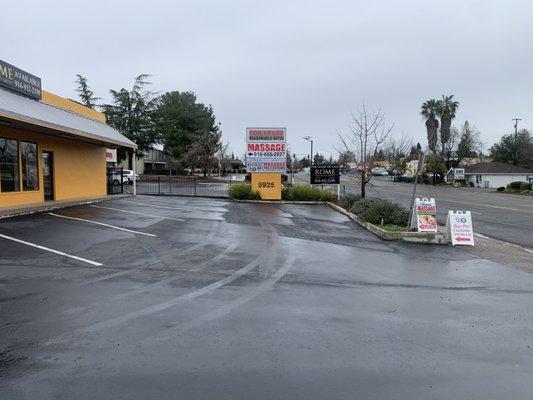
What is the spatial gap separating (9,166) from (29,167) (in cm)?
152

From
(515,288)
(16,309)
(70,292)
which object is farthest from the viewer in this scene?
(515,288)

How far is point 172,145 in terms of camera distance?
67.9 metres

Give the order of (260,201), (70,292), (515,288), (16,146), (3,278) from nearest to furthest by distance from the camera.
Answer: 1. (70,292)
2. (3,278)
3. (515,288)
4. (16,146)
5. (260,201)

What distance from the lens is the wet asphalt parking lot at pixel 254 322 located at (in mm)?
4309

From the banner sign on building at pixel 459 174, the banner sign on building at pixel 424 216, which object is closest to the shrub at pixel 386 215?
the banner sign on building at pixel 424 216

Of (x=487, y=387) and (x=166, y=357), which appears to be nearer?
(x=487, y=387)

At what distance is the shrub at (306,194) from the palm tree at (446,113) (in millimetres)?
62022

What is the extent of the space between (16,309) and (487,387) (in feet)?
18.3

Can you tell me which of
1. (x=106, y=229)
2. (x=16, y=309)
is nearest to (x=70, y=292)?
(x=16, y=309)

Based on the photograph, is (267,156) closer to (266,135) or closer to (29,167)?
(266,135)

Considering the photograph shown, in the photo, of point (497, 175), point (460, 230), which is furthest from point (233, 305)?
point (497, 175)

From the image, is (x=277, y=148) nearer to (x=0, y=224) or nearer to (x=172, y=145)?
(x=0, y=224)

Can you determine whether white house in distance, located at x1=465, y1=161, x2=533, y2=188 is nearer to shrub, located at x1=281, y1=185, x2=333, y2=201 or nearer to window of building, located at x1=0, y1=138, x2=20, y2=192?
shrub, located at x1=281, y1=185, x2=333, y2=201

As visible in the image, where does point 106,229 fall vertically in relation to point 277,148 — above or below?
below
